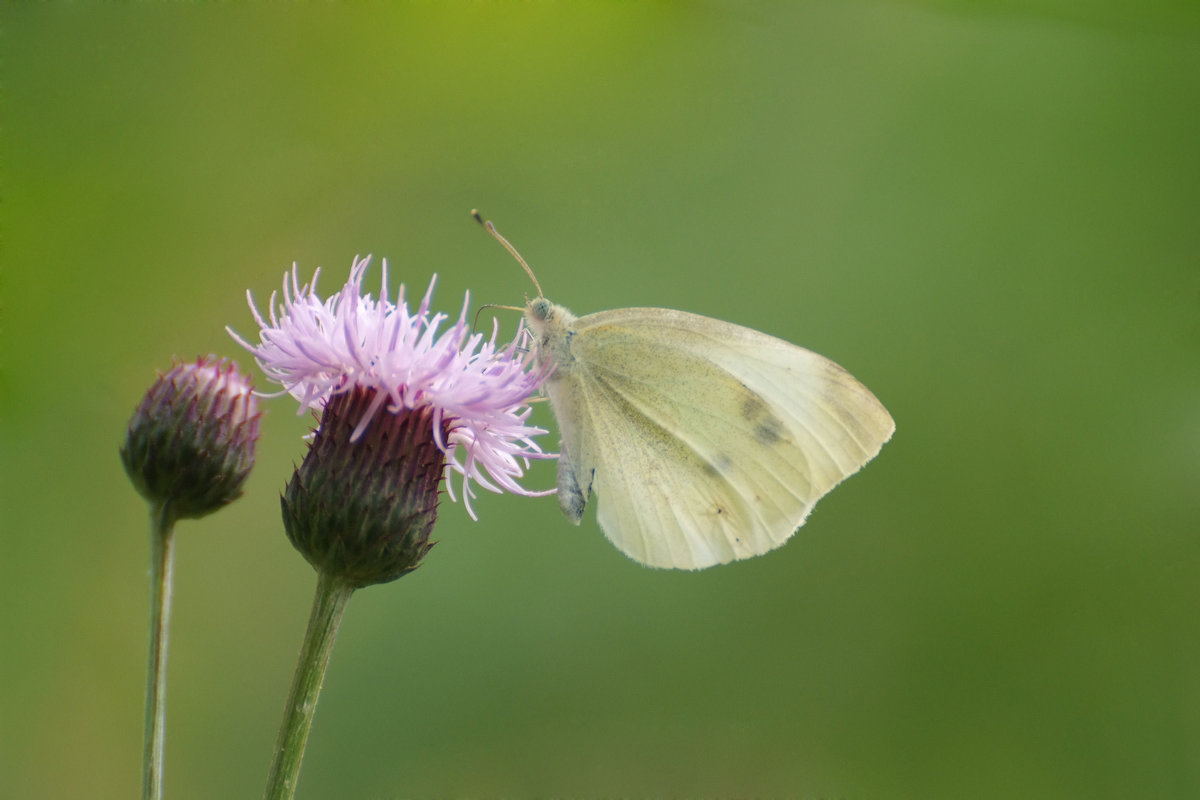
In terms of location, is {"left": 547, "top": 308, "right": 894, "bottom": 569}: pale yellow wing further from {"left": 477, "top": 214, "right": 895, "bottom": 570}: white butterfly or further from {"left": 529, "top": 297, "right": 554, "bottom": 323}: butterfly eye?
{"left": 529, "top": 297, "right": 554, "bottom": 323}: butterfly eye

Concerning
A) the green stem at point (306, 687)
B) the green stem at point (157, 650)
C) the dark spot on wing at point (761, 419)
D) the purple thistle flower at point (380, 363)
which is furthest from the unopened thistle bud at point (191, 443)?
the dark spot on wing at point (761, 419)

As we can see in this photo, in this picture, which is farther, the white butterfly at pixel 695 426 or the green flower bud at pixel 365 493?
the white butterfly at pixel 695 426

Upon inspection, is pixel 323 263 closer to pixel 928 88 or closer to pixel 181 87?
pixel 181 87

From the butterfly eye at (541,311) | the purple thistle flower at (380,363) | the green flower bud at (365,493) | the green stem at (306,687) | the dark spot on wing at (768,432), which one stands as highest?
the butterfly eye at (541,311)

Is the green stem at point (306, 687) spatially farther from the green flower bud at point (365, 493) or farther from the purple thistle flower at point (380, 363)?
the purple thistle flower at point (380, 363)

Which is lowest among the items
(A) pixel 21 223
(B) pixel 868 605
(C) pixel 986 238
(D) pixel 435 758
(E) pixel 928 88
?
(D) pixel 435 758

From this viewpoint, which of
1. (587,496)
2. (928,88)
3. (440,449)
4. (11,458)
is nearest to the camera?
(440,449)

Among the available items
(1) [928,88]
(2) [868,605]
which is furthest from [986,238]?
(2) [868,605]
